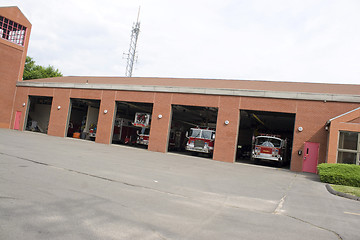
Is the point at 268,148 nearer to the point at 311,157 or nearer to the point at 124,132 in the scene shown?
the point at 311,157

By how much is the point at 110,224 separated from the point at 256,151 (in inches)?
713

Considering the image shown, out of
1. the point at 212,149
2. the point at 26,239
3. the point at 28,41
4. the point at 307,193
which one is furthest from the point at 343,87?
the point at 28,41

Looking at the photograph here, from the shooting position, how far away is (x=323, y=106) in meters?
18.7

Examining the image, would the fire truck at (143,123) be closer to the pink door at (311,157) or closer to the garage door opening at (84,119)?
the garage door opening at (84,119)

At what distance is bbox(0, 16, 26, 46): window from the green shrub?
32725 millimetres

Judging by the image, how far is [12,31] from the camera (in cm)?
3156

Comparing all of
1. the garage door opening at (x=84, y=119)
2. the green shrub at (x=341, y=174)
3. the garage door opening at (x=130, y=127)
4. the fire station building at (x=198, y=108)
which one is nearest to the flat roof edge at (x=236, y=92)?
the fire station building at (x=198, y=108)

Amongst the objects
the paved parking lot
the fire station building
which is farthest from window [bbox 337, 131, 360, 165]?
the paved parking lot

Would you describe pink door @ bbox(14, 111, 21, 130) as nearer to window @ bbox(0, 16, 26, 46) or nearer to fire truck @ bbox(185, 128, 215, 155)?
window @ bbox(0, 16, 26, 46)

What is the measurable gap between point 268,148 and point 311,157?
3.21m

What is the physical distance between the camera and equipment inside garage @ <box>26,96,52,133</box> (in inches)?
1394

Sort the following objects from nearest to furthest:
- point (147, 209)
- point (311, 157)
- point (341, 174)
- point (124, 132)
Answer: point (147, 209) < point (341, 174) < point (311, 157) < point (124, 132)

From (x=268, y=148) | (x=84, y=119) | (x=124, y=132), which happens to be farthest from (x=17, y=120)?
(x=268, y=148)

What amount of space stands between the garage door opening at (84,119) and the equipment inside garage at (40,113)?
328cm
